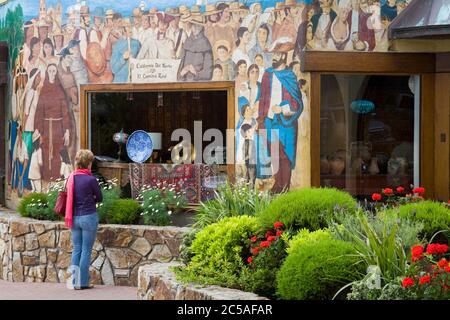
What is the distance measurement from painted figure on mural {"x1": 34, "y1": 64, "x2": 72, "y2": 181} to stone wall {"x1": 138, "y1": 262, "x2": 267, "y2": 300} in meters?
6.17

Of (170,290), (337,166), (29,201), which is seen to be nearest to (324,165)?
(337,166)

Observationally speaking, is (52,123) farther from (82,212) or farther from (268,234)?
(268,234)

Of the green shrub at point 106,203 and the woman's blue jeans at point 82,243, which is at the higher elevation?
the green shrub at point 106,203

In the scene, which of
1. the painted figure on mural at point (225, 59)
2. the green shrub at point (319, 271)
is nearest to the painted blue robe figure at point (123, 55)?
the painted figure on mural at point (225, 59)

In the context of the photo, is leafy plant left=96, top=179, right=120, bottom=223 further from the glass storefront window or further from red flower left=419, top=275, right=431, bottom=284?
red flower left=419, top=275, right=431, bottom=284

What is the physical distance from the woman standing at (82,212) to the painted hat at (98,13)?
3.86 meters

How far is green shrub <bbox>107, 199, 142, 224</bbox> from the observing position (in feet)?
46.8

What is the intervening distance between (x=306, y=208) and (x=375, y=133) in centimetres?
579

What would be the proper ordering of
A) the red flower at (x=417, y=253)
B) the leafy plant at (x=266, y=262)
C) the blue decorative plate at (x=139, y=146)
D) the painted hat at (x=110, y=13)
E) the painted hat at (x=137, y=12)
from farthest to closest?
the blue decorative plate at (x=139, y=146) < the painted hat at (x=110, y=13) < the painted hat at (x=137, y=12) < the leafy plant at (x=266, y=262) < the red flower at (x=417, y=253)

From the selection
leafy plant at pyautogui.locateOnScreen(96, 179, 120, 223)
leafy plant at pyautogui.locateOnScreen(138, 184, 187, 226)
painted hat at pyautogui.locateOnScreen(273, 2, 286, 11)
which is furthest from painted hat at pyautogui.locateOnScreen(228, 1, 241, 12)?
leafy plant at pyautogui.locateOnScreen(96, 179, 120, 223)

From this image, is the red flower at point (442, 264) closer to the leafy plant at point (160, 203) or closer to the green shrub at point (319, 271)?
the green shrub at point (319, 271)

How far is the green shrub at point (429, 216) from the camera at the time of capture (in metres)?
9.26
